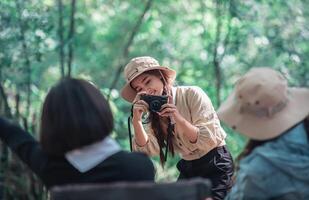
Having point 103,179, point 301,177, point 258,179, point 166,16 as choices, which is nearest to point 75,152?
point 103,179

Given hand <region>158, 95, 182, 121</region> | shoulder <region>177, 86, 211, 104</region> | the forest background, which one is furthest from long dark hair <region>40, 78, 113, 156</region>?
the forest background

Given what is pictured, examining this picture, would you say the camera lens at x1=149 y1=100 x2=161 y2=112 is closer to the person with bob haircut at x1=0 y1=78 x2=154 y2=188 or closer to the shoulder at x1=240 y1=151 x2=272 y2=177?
the person with bob haircut at x1=0 y1=78 x2=154 y2=188

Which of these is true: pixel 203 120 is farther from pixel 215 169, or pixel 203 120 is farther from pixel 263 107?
pixel 263 107

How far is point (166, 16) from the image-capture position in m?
8.16

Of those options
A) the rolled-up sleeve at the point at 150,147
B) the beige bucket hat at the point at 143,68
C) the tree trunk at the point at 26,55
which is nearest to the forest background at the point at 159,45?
the tree trunk at the point at 26,55

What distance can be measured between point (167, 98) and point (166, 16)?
493cm

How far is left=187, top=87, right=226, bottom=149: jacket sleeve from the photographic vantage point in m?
3.29

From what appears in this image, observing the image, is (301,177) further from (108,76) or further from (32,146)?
(108,76)

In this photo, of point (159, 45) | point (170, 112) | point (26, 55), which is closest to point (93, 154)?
point (170, 112)

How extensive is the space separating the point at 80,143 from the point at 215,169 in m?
1.26

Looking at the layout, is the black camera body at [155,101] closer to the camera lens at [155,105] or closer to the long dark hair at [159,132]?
the camera lens at [155,105]

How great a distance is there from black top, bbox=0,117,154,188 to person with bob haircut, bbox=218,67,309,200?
36 centimetres

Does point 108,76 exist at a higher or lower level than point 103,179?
lower

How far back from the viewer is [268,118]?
2.37 m
